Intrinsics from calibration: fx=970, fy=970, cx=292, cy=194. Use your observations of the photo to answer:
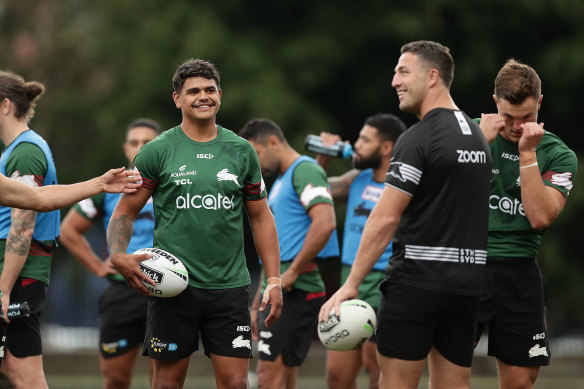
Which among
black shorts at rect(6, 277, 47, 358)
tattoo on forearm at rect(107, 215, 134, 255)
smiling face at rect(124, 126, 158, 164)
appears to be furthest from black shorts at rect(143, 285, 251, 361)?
smiling face at rect(124, 126, 158, 164)

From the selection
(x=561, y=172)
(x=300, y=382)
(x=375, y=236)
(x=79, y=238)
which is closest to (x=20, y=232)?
(x=375, y=236)

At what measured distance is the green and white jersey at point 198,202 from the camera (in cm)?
652

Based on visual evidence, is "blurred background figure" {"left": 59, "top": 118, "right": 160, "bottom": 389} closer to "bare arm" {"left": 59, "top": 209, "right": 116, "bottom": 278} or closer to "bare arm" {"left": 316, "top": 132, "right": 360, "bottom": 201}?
"bare arm" {"left": 59, "top": 209, "right": 116, "bottom": 278}

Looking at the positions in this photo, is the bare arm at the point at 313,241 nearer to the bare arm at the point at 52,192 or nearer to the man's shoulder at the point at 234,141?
the man's shoulder at the point at 234,141

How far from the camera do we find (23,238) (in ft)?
23.5

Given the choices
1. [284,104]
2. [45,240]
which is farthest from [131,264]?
[284,104]

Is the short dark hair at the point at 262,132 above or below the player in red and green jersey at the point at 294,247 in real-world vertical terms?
above

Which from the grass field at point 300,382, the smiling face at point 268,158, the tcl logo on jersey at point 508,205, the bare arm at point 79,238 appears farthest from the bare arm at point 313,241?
the grass field at point 300,382

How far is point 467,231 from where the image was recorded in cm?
603

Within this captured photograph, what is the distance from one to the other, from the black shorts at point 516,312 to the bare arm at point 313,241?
178 centimetres

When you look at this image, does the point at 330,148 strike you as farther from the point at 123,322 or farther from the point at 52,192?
the point at 52,192

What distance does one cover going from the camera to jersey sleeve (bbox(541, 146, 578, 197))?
7062 millimetres

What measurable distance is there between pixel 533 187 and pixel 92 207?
16.3ft

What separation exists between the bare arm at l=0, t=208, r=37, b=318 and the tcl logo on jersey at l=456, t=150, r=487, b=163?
10.7 feet
